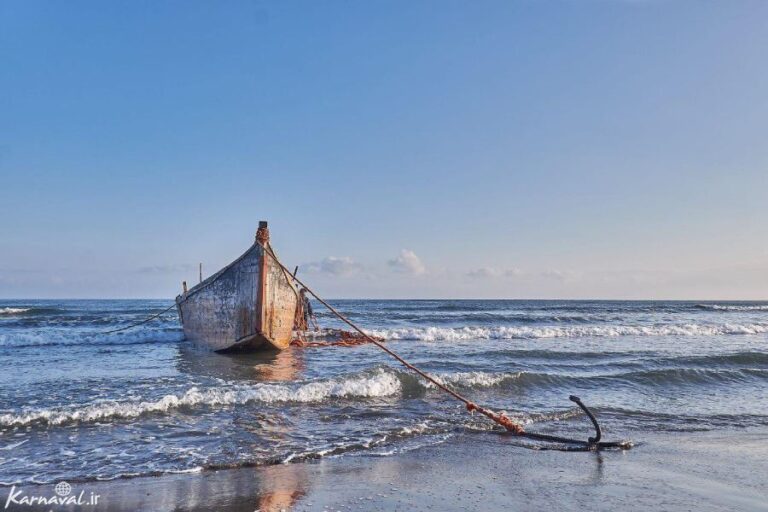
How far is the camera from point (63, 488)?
483 centimetres

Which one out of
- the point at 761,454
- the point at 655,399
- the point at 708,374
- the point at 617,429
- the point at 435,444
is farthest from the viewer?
the point at 708,374

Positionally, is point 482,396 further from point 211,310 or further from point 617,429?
point 211,310

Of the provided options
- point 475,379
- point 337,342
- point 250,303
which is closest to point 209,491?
point 475,379

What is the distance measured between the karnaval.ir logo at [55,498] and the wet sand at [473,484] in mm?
67

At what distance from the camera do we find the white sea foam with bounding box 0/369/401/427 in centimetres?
719

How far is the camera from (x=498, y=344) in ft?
62.3

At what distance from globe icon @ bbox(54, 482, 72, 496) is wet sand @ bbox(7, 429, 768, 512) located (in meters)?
0.07

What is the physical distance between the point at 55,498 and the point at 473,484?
367cm

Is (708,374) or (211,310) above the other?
(211,310)

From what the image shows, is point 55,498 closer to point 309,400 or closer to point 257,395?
point 257,395

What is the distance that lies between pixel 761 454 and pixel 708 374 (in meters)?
6.76

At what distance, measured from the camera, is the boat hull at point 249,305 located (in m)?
14.5

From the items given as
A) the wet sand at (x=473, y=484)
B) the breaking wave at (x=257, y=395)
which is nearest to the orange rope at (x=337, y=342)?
the breaking wave at (x=257, y=395)

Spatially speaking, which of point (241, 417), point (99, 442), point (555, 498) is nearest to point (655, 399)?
point (555, 498)
